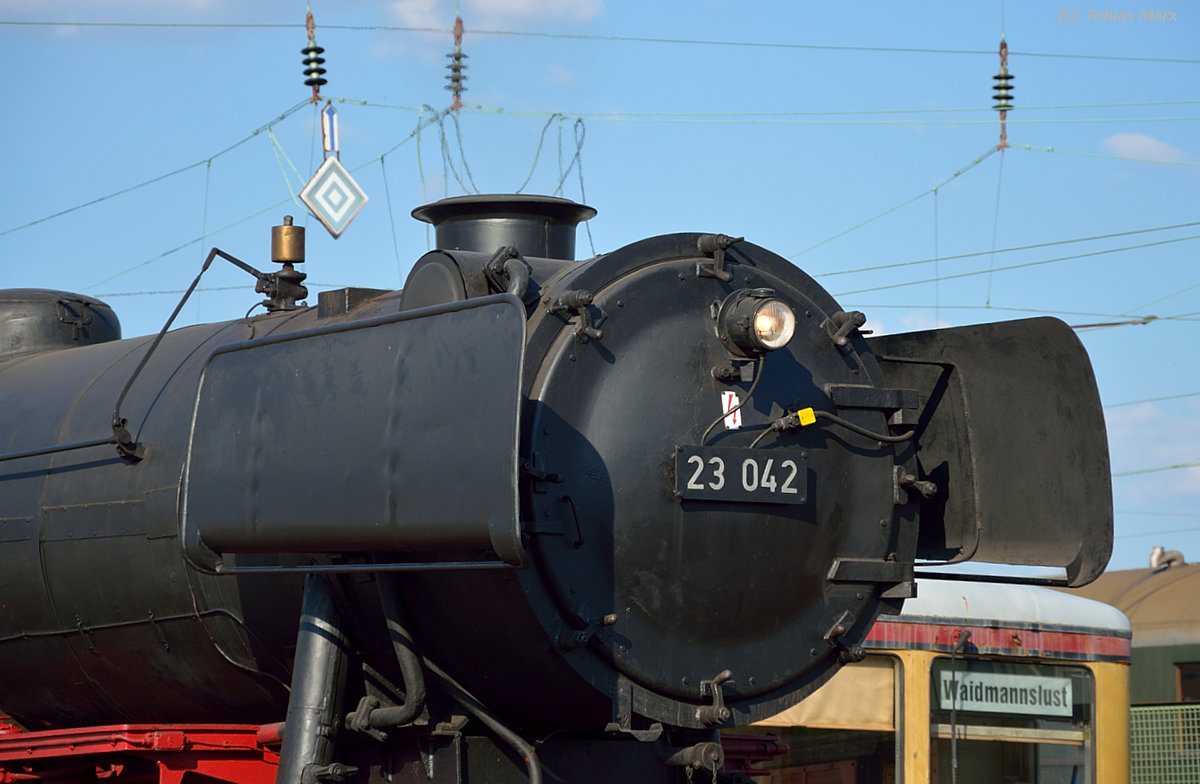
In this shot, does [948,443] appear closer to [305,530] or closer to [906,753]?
[305,530]

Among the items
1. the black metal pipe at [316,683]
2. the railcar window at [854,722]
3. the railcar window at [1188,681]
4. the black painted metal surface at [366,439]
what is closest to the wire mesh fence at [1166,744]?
the railcar window at [1188,681]

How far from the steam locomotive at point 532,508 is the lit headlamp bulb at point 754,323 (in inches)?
0.4

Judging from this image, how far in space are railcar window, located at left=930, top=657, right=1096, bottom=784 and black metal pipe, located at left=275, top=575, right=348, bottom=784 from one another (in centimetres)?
555

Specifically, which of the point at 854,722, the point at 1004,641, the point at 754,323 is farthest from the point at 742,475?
the point at 1004,641

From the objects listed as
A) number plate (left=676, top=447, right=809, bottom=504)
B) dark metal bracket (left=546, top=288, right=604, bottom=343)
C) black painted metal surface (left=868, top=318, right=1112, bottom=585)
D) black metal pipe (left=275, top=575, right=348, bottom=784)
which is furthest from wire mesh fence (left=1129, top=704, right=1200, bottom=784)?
dark metal bracket (left=546, top=288, right=604, bottom=343)

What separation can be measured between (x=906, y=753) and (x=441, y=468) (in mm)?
6097

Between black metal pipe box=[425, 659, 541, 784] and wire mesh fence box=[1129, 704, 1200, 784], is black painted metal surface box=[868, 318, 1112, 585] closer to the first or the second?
black metal pipe box=[425, 659, 541, 784]

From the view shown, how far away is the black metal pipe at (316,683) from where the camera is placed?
464 centimetres

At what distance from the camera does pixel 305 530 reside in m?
4.23

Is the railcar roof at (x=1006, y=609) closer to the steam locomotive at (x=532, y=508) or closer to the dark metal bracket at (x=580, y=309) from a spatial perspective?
the steam locomotive at (x=532, y=508)

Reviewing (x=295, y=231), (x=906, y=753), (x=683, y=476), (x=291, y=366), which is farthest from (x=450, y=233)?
(x=906, y=753)

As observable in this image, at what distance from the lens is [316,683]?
4.68 metres

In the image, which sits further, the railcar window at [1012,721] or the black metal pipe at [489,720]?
the railcar window at [1012,721]

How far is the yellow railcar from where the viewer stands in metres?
9.38
